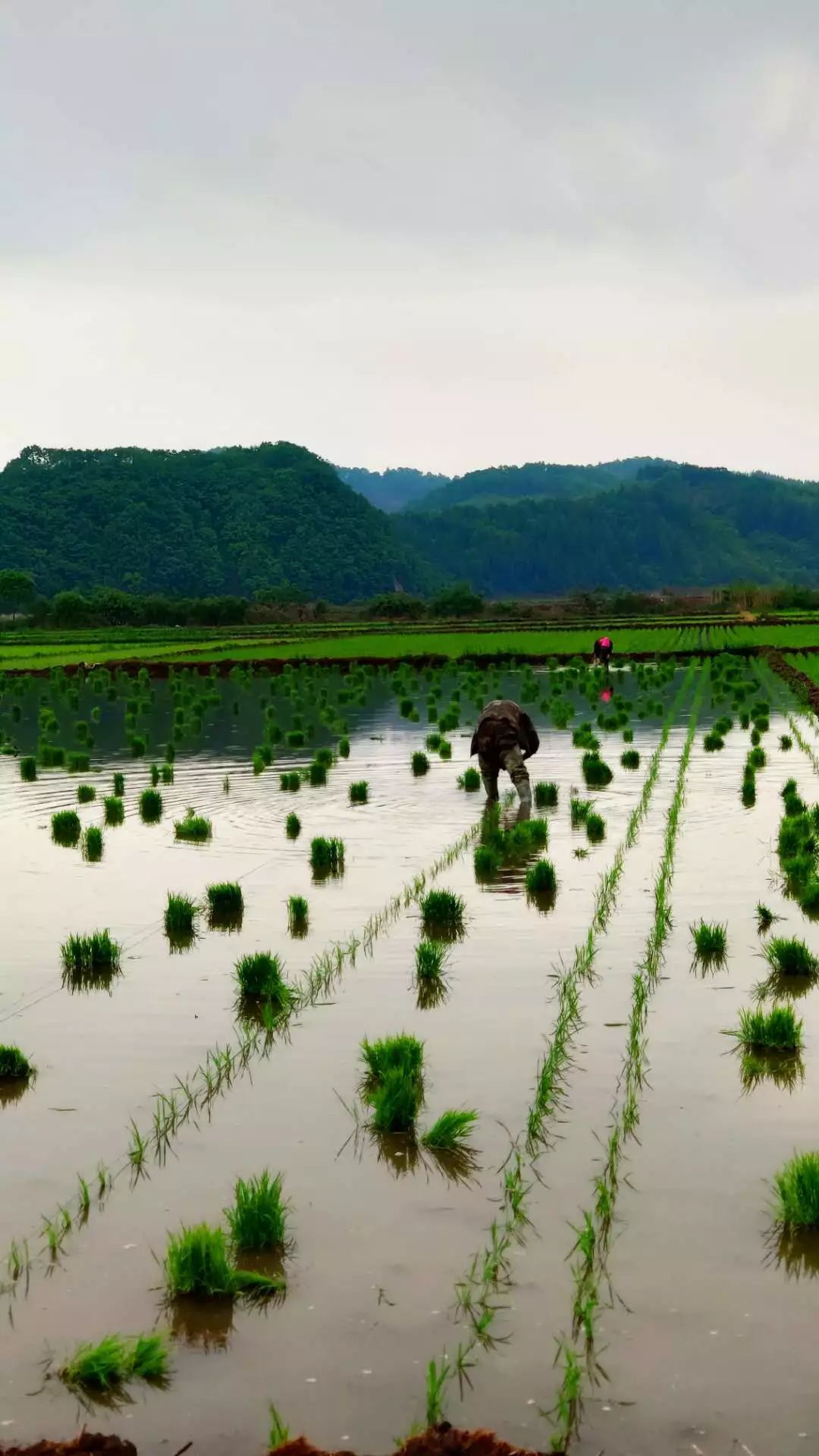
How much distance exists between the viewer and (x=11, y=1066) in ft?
18.9

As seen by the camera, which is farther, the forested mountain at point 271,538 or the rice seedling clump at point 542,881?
the forested mountain at point 271,538

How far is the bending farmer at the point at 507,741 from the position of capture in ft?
43.0

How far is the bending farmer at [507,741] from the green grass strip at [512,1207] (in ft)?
16.5

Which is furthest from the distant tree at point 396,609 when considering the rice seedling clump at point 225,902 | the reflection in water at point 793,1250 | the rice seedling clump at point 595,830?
the reflection in water at point 793,1250

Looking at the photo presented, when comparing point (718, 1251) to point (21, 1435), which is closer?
point (21, 1435)

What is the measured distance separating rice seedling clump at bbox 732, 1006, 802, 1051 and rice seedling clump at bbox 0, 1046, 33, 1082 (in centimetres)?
304

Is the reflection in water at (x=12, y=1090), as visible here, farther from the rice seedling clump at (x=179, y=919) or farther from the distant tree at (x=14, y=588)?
the distant tree at (x=14, y=588)

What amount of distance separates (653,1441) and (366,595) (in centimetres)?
12712

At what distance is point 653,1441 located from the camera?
322 cm

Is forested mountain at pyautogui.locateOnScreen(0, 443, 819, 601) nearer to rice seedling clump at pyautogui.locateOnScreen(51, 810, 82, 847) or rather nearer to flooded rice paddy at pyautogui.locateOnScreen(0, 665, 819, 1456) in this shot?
rice seedling clump at pyautogui.locateOnScreen(51, 810, 82, 847)

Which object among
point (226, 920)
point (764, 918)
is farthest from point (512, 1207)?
point (226, 920)

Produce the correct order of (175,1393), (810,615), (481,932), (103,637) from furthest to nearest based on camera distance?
(810,615) < (103,637) < (481,932) < (175,1393)

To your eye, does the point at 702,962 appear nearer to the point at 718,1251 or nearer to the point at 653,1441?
the point at 718,1251

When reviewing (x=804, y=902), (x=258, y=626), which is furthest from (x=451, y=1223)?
(x=258, y=626)
